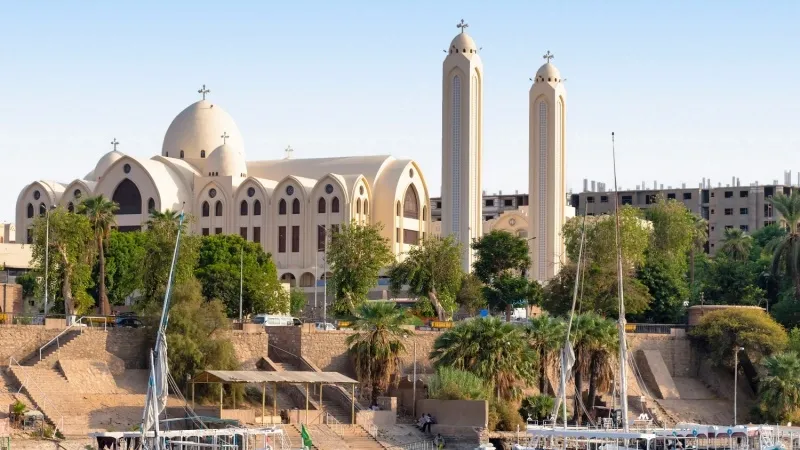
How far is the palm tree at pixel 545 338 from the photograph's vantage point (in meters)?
59.2

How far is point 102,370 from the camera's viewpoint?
5341 cm

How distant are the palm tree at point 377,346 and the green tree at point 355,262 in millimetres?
16595

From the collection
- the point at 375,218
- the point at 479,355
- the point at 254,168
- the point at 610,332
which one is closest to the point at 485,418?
the point at 479,355

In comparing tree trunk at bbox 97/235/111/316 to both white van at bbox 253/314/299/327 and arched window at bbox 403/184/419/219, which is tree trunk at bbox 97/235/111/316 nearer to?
white van at bbox 253/314/299/327

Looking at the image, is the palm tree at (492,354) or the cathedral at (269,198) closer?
the palm tree at (492,354)

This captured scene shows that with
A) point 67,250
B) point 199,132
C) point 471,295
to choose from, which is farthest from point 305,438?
point 199,132

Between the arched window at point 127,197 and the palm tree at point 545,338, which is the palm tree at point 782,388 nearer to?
the palm tree at point 545,338

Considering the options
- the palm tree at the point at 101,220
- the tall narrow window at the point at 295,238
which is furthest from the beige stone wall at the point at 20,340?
the tall narrow window at the point at 295,238

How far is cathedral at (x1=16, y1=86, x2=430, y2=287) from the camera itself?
95250mm

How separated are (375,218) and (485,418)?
4347 cm

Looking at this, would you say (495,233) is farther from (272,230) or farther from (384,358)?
(384,358)

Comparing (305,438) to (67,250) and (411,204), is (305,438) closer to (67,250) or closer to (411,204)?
(67,250)

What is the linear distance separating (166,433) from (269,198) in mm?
55021

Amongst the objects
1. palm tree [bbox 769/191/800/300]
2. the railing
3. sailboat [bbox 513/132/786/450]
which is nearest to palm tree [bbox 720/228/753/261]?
palm tree [bbox 769/191/800/300]
